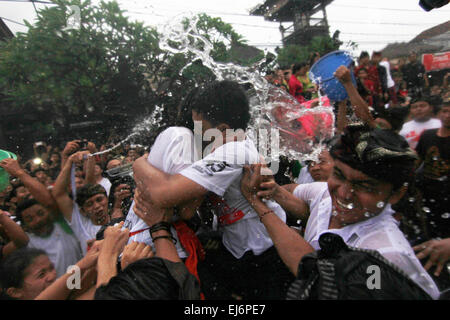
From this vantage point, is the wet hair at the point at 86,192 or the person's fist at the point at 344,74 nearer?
the person's fist at the point at 344,74

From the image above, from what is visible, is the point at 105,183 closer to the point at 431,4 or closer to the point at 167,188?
the point at 167,188

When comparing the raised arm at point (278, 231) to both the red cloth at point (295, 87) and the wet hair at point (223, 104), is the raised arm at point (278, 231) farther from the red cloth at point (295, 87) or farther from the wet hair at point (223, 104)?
the red cloth at point (295, 87)

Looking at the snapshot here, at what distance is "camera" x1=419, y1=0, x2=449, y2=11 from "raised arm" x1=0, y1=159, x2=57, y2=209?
10.8 feet

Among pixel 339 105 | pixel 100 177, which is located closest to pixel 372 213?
pixel 339 105

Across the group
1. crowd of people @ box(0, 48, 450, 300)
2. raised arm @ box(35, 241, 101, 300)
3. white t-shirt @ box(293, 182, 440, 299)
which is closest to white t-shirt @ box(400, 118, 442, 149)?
crowd of people @ box(0, 48, 450, 300)

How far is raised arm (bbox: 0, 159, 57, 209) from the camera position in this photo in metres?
2.16

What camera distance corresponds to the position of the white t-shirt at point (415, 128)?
2.78 meters

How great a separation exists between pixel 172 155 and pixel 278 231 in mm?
730

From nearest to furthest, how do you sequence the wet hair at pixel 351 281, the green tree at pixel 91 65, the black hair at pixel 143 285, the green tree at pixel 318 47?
the wet hair at pixel 351 281 < the black hair at pixel 143 285 < the green tree at pixel 91 65 < the green tree at pixel 318 47

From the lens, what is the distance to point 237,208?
1.69 m

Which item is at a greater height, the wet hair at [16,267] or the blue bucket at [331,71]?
the blue bucket at [331,71]

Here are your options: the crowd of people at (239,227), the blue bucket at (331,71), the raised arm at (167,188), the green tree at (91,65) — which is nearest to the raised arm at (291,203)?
the crowd of people at (239,227)
